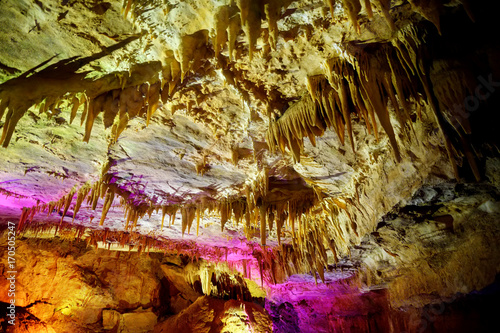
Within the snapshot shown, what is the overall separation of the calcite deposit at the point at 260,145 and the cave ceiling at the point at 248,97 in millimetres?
24

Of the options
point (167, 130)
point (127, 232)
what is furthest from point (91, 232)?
point (167, 130)

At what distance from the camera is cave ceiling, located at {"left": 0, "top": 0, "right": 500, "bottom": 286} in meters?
2.81

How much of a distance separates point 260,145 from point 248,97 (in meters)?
1.23

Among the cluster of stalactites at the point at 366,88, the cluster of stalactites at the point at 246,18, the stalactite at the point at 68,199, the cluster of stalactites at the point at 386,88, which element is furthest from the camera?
the stalactite at the point at 68,199

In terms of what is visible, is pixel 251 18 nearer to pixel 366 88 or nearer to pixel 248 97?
pixel 248 97

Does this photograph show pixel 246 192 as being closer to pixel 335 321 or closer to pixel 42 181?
pixel 42 181

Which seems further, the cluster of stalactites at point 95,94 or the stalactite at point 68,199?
the stalactite at point 68,199

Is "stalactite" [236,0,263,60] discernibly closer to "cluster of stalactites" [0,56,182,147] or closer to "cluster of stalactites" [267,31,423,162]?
"cluster of stalactites" [0,56,182,147]

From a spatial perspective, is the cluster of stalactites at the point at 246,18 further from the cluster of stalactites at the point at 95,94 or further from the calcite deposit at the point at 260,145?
the cluster of stalactites at the point at 95,94

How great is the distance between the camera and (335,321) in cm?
1216

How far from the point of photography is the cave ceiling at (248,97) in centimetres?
281

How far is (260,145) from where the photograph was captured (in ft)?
16.4

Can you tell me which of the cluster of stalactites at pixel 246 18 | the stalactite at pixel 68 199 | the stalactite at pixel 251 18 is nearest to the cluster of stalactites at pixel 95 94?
the cluster of stalactites at pixel 246 18

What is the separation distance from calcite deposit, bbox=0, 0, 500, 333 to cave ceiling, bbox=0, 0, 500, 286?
24 mm
